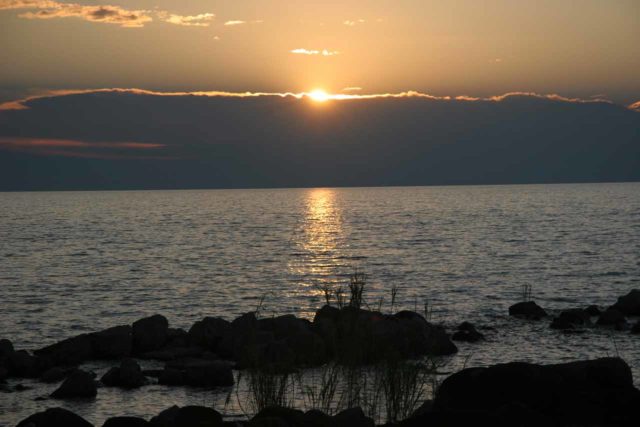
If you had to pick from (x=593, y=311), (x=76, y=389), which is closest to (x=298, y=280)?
(x=593, y=311)

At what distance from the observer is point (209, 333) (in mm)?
24797

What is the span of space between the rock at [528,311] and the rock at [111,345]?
16811mm

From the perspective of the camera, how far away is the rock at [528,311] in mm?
31016

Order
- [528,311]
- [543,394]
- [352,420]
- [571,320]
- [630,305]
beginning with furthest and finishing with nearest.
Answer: [630,305], [528,311], [571,320], [543,394], [352,420]

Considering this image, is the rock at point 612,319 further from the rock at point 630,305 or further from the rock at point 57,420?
the rock at point 57,420

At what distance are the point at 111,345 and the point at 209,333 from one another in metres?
3.31

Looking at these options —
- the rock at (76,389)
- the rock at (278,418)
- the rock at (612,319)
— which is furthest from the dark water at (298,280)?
the rock at (278,418)

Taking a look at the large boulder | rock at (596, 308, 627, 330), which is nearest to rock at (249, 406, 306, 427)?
the large boulder

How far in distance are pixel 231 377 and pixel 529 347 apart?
35.9ft

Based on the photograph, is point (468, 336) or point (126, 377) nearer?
point (126, 377)

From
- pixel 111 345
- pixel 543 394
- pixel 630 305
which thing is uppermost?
pixel 543 394

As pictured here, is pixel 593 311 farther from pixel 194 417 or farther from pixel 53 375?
pixel 194 417

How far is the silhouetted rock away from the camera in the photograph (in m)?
20.1

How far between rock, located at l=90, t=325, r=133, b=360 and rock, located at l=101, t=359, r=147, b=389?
3.65m
